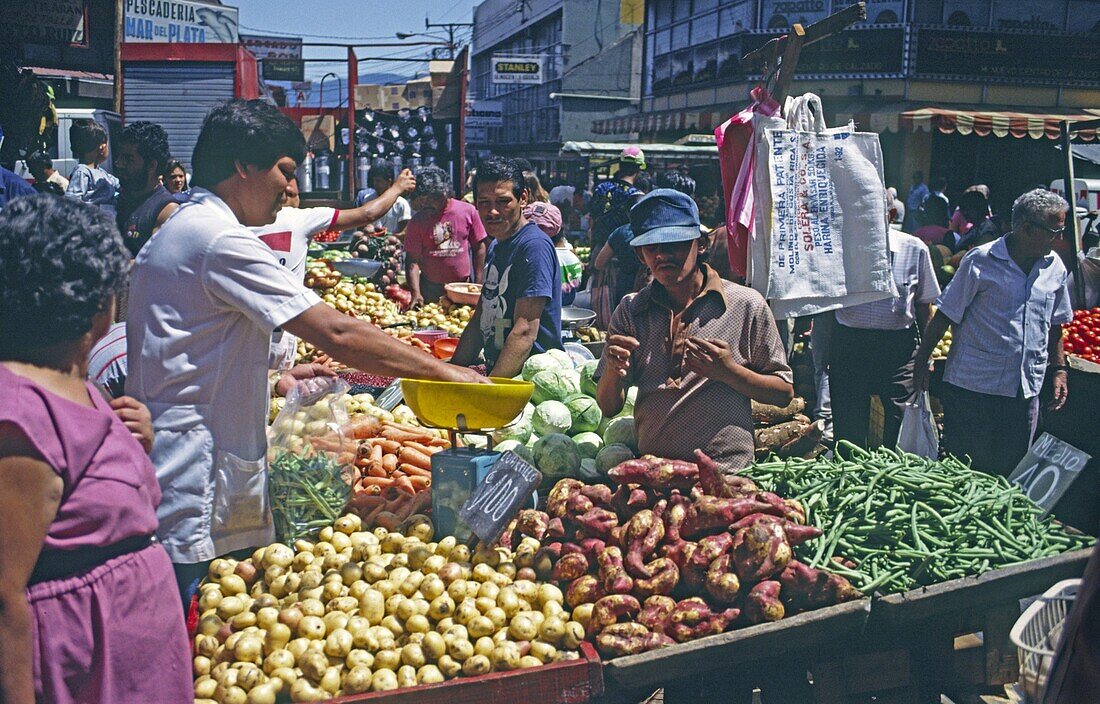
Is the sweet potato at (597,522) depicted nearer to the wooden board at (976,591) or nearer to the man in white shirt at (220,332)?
the man in white shirt at (220,332)

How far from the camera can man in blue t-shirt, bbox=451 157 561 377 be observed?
4461 millimetres

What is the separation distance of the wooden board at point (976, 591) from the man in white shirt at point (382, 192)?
24.0ft

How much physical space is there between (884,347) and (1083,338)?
242cm

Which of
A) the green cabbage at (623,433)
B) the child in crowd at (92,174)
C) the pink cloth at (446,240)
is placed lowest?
the green cabbage at (623,433)

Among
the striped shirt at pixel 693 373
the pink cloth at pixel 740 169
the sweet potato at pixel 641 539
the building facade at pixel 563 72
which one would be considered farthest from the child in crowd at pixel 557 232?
the building facade at pixel 563 72

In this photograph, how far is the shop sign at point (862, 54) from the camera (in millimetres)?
21438

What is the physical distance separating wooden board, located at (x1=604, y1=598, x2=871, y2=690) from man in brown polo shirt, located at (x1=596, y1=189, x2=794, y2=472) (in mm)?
820

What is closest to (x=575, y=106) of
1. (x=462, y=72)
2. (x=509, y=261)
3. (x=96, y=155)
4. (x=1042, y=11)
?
(x=1042, y=11)

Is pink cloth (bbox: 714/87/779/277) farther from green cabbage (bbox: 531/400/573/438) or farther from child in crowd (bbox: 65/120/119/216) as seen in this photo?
child in crowd (bbox: 65/120/119/216)

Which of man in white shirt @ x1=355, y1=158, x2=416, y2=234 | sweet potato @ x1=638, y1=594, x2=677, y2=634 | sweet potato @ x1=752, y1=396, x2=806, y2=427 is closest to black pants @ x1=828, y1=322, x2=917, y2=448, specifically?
sweet potato @ x1=752, y1=396, x2=806, y2=427

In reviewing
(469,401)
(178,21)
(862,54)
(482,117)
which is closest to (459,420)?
(469,401)

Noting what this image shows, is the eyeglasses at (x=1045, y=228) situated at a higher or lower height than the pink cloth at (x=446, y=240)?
higher

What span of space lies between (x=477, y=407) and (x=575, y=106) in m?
47.1

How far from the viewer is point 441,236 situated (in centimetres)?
823
